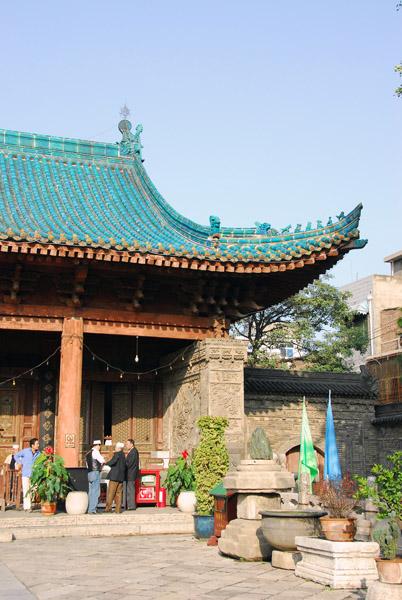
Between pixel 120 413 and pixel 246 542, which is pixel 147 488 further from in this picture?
pixel 246 542

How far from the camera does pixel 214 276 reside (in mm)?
14008

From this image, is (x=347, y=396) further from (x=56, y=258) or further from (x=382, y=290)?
(x=382, y=290)

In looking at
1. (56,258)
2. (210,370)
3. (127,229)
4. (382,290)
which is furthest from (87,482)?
(382,290)

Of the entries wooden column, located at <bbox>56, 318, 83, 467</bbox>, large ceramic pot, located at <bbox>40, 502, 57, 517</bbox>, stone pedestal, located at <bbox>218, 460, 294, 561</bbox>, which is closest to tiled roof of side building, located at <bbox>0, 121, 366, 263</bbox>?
A: wooden column, located at <bbox>56, 318, 83, 467</bbox>

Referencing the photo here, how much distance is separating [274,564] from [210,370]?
637 cm

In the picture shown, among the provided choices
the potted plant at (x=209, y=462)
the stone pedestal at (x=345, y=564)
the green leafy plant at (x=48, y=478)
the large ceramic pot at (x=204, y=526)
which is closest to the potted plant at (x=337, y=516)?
the stone pedestal at (x=345, y=564)

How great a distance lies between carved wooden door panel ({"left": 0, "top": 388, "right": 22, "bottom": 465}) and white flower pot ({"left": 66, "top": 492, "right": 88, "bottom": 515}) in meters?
4.77

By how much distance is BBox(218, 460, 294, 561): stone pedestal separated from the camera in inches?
341

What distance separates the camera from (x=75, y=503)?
1238cm

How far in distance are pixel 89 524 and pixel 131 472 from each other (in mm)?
1787

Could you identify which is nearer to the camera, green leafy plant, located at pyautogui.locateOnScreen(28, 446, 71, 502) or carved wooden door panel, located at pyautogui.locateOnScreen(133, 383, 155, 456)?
green leafy plant, located at pyautogui.locateOnScreen(28, 446, 71, 502)

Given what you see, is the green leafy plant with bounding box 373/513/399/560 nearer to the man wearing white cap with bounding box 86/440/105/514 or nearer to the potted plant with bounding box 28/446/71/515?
the potted plant with bounding box 28/446/71/515

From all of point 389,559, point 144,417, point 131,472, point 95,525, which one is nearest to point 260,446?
point 389,559

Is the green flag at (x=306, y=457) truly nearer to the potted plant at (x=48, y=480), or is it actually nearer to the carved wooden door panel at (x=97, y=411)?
the potted plant at (x=48, y=480)
